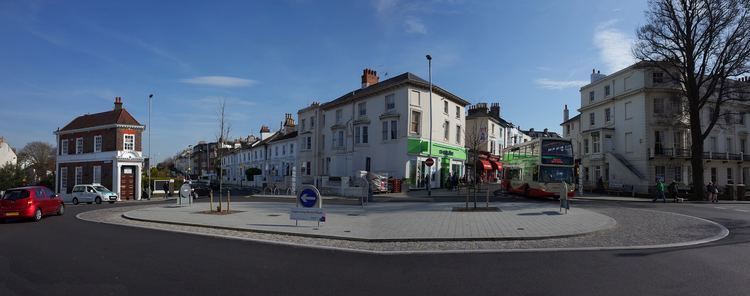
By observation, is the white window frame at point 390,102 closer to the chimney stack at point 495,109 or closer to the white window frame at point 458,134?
the white window frame at point 458,134

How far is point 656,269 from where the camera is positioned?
25.8ft

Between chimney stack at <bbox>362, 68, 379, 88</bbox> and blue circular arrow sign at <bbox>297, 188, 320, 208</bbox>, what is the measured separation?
3399 centimetres

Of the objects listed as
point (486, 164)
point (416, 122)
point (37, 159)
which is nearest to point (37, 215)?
point (416, 122)

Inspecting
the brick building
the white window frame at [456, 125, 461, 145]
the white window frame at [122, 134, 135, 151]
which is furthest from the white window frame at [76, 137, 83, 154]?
the white window frame at [456, 125, 461, 145]

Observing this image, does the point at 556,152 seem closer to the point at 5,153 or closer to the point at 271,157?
the point at 271,157

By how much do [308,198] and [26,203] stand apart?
39.8ft

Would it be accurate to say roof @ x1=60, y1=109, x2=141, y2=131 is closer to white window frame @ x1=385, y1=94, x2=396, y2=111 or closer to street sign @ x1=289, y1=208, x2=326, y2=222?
white window frame @ x1=385, y1=94, x2=396, y2=111

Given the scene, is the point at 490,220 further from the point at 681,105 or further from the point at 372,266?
the point at 681,105

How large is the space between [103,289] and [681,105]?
46.6m

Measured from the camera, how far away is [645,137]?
140 ft

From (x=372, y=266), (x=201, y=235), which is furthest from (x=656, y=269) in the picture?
(x=201, y=235)

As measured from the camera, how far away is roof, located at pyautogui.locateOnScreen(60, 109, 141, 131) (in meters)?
Result: 42.6

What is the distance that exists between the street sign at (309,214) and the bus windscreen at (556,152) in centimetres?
1762

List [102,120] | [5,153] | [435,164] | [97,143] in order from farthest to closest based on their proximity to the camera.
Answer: [5,153] → [102,120] → [97,143] → [435,164]
